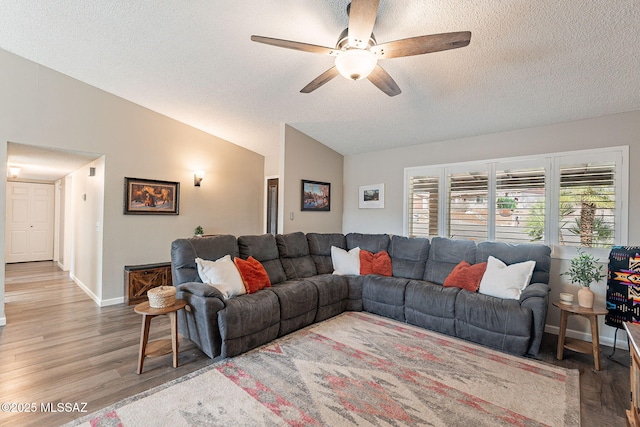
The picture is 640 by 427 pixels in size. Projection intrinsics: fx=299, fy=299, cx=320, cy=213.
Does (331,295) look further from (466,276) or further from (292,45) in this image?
(292,45)

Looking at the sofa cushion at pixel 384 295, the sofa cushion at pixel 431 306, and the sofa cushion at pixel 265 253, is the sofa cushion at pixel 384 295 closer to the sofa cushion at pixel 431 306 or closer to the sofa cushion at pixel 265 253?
the sofa cushion at pixel 431 306

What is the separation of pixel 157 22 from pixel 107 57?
3.59 ft

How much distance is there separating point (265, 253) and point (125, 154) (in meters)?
2.58

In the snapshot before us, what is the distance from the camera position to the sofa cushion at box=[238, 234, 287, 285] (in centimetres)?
359

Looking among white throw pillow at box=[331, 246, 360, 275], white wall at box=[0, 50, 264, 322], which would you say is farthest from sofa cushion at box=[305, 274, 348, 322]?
white wall at box=[0, 50, 264, 322]

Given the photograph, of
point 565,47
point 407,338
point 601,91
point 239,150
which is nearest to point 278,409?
point 407,338

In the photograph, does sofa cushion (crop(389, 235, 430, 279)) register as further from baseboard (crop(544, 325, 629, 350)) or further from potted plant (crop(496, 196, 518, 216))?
baseboard (crop(544, 325, 629, 350))

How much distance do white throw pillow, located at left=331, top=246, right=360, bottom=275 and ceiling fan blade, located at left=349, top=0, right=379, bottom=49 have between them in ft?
9.38

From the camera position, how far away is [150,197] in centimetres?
454

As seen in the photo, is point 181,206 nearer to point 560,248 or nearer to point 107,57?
point 107,57

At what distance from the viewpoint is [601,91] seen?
109 inches

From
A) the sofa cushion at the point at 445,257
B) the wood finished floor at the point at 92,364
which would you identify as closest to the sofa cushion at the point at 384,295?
the sofa cushion at the point at 445,257

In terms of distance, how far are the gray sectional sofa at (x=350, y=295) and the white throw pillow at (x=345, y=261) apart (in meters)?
0.12

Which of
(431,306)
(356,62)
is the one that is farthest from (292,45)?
(431,306)
